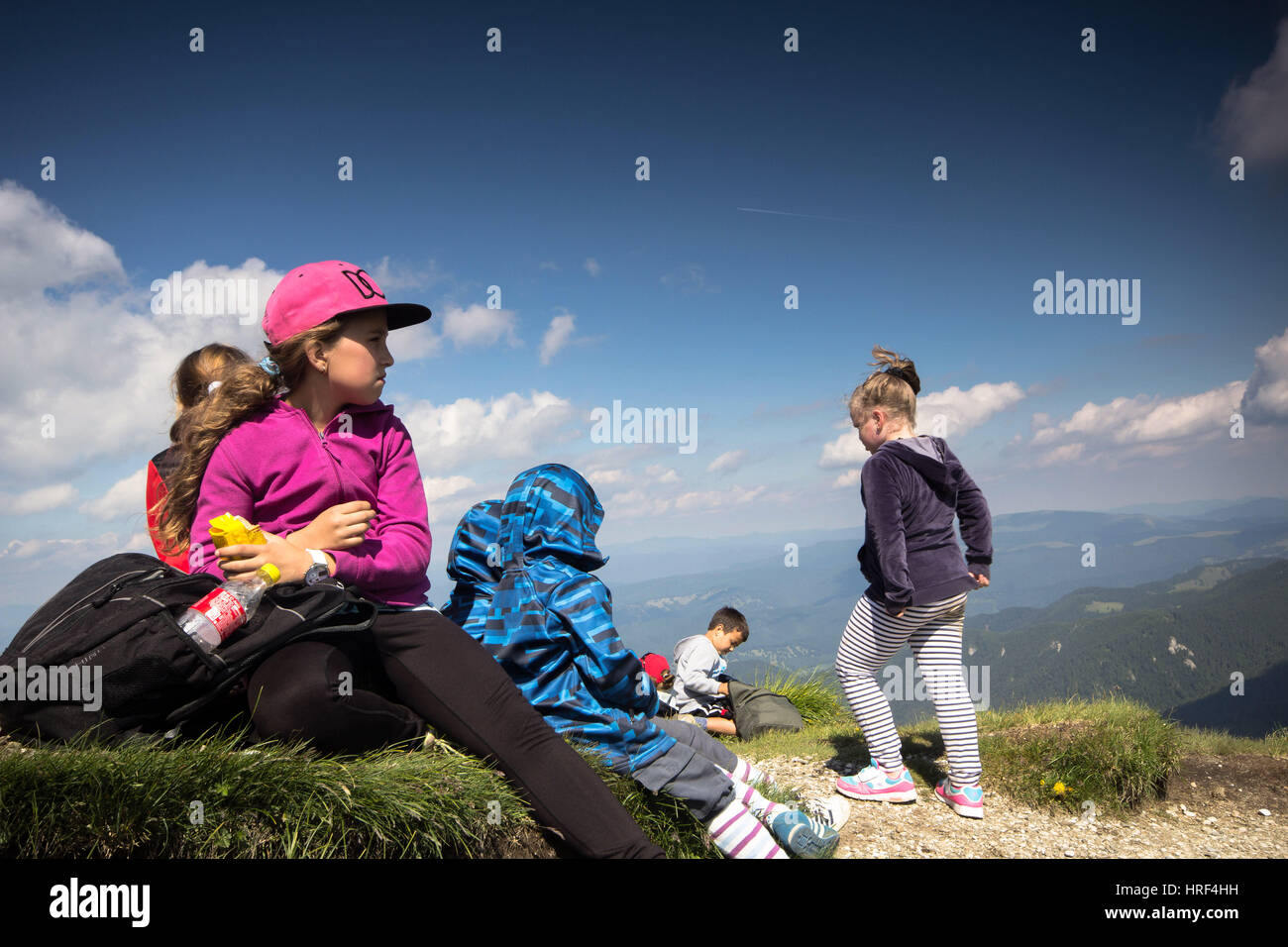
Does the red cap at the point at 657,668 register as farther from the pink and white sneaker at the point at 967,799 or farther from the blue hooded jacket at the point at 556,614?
the blue hooded jacket at the point at 556,614

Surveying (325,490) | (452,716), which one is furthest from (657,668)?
(325,490)

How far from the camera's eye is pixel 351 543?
2844 millimetres

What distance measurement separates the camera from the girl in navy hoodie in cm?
467

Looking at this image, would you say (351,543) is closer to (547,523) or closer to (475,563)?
(475,563)

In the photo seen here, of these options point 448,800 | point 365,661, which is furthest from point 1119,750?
point 365,661

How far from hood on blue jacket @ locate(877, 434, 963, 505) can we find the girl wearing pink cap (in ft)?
10.6

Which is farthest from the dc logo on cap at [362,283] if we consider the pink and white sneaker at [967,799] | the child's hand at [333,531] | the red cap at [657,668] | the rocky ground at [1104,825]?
the red cap at [657,668]

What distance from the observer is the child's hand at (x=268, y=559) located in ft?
8.52

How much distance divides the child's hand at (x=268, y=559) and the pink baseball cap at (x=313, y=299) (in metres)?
1.00

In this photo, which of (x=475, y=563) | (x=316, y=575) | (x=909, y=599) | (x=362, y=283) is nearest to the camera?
(x=316, y=575)

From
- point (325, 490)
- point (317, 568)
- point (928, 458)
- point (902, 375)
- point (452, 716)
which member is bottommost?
point (452, 716)

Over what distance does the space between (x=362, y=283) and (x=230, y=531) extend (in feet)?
4.26

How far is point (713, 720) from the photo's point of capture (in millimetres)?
8133
